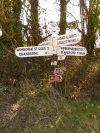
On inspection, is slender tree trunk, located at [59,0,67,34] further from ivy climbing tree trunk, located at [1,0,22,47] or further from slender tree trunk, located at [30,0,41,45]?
ivy climbing tree trunk, located at [1,0,22,47]

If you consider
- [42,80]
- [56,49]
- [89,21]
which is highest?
[89,21]

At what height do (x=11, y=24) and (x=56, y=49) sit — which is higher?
(x=11, y=24)

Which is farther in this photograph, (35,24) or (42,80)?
(35,24)

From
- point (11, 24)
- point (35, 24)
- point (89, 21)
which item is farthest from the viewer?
point (89, 21)

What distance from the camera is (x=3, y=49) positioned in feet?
32.4

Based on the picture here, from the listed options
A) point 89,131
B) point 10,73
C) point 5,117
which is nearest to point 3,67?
point 10,73

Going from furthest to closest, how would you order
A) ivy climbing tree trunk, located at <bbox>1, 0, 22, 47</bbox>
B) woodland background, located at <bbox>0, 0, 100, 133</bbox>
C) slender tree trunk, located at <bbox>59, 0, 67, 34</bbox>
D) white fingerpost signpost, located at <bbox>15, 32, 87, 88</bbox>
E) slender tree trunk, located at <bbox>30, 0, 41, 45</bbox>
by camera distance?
slender tree trunk, located at <bbox>59, 0, 67, 34</bbox>
slender tree trunk, located at <bbox>30, 0, 41, 45</bbox>
ivy climbing tree trunk, located at <bbox>1, 0, 22, 47</bbox>
white fingerpost signpost, located at <bbox>15, 32, 87, 88</bbox>
woodland background, located at <bbox>0, 0, 100, 133</bbox>

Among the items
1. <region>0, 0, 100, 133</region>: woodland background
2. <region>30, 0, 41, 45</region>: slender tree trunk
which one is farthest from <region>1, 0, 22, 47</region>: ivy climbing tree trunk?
<region>30, 0, 41, 45</region>: slender tree trunk

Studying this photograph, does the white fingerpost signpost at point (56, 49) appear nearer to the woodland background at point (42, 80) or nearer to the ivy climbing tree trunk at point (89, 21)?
the woodland background at point (42, 80)

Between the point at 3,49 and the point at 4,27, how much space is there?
0.54 metres

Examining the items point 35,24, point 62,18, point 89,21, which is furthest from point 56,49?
point 89,21

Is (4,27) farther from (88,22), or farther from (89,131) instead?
(89,131)

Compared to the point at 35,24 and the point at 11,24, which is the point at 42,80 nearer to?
the point at 35,24

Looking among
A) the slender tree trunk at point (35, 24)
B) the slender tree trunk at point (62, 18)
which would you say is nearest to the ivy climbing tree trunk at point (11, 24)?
the slender tree trunk at point (35, 24)
